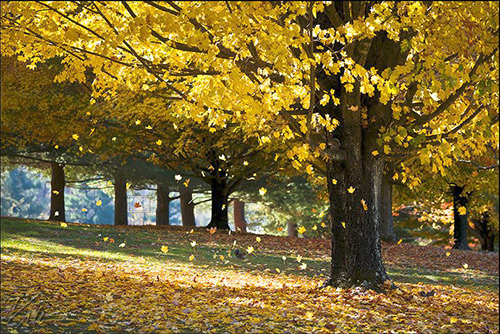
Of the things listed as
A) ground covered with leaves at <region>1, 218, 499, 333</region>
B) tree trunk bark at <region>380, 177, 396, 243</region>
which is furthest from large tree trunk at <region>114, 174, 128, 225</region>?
tree trunk bark at <region>380, 177, 396, 243</region>

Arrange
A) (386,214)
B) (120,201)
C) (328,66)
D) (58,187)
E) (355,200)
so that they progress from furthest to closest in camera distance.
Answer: (120,201) → (58,187) → (386,214) → (355,200) → (328,66)

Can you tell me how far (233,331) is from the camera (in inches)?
259

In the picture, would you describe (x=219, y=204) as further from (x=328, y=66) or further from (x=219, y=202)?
A: (x=328, y=66)

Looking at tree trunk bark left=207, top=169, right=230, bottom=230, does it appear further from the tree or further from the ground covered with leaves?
the tree

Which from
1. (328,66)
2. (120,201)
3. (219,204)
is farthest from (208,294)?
(120,201)

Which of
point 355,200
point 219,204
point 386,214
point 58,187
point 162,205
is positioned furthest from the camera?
point 162,205

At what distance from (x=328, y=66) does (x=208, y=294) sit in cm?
366

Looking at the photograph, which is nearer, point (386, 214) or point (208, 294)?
point (208, 294)

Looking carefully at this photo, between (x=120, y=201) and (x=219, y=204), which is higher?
(x=120, y=201)

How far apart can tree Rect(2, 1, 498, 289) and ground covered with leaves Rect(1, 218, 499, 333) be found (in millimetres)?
1298

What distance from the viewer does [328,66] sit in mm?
7719

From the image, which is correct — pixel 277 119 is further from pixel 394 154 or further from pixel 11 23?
pixel 11 23

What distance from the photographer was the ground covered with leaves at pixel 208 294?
22.5ft

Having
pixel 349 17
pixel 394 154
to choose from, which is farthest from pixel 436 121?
pixel 349 17
